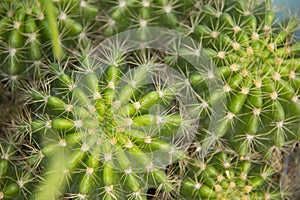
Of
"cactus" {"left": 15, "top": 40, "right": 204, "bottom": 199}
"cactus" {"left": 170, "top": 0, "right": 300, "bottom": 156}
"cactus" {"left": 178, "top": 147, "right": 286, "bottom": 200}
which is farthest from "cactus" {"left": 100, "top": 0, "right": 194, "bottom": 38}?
"cactus" {"left": 178, "top": 147, "right": 286, "bottom": 200}

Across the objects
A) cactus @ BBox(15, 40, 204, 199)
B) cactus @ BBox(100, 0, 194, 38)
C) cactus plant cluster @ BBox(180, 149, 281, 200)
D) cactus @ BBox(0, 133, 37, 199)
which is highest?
cactus @ BBox(100, 0, 194, 38)

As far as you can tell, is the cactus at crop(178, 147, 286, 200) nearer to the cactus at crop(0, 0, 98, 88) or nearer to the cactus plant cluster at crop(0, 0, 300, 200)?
the cactus plant cluster at crop(0, 0, 300, 200)

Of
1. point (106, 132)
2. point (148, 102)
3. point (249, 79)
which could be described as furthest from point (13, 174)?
point (249, 79)

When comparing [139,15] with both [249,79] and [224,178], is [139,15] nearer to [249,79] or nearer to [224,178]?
[249,79]

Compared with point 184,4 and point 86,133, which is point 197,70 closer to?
point 184,4

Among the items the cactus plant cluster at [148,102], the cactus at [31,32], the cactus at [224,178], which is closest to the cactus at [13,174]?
the cactus plant cluster at [148,102]

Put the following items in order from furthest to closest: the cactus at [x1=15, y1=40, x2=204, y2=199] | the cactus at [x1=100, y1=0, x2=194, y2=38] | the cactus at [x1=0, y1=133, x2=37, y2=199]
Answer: the cactus at [x1=100, y1=0, x2=194, y2=38]
the cactus at [x1=0, y1=133, x2=37, y2=199]
the cactus at [x1=15, y1=40, x2=204, y2=199]

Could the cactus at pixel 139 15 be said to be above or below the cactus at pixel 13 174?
above

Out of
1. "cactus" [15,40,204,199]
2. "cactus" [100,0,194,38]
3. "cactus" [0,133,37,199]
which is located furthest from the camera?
"cactus" [100,0,194,38]

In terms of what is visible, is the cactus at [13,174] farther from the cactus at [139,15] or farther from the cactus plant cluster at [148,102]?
the cactus at [139,15]
